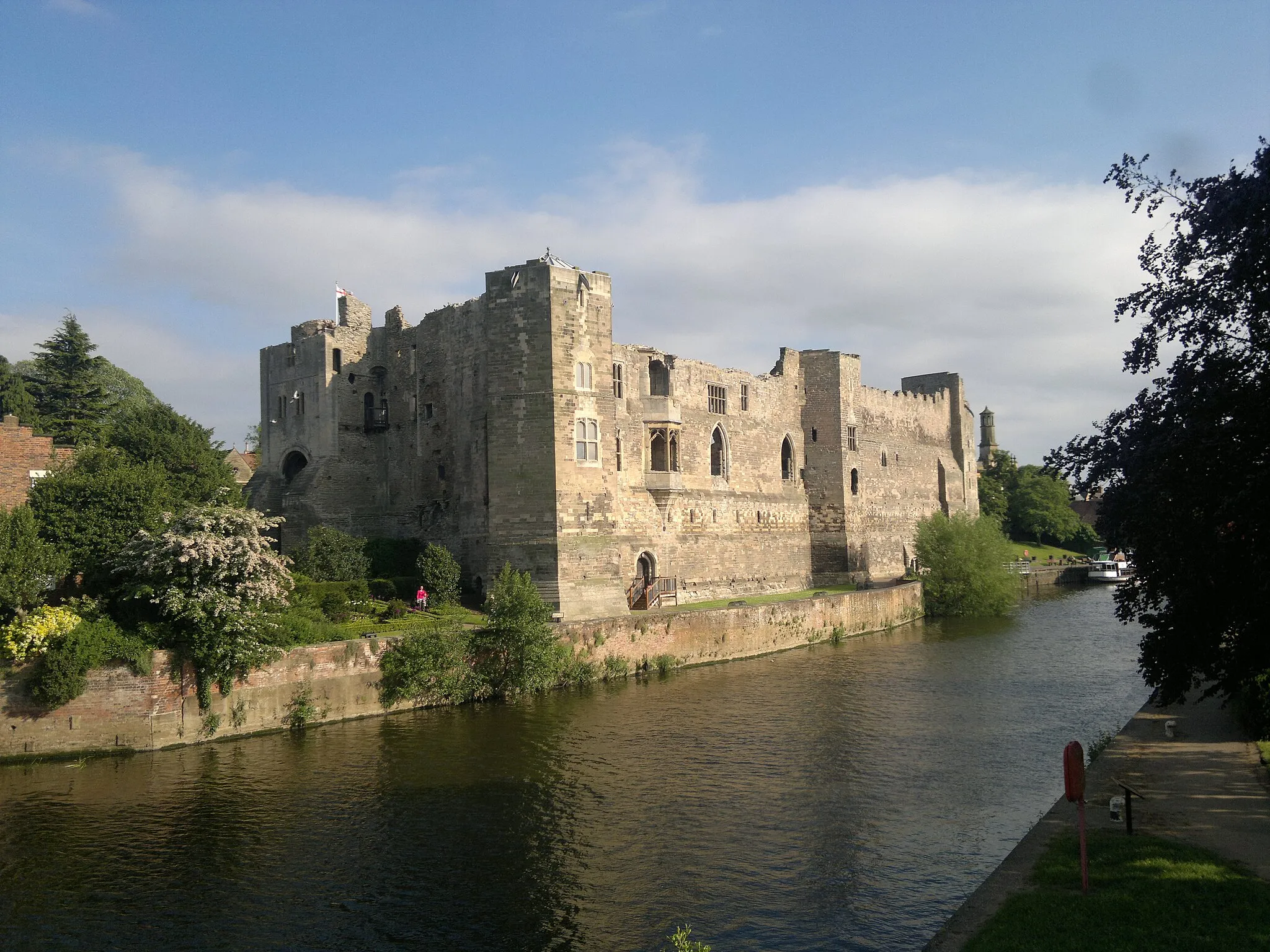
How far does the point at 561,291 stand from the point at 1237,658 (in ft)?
72.3

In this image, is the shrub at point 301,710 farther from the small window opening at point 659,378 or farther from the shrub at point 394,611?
the small window opening at point 659,378

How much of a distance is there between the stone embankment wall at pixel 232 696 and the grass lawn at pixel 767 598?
406cm

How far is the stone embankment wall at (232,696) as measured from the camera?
18000 mm

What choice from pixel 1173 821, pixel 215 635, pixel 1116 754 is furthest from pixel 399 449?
pixel 1173 821

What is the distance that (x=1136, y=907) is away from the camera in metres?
8.70

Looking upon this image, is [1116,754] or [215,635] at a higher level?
[215,635]

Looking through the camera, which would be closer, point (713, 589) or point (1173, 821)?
point (1173, 821)

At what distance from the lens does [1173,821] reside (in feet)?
36.2

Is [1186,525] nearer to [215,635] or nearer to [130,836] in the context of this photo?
[130,836]

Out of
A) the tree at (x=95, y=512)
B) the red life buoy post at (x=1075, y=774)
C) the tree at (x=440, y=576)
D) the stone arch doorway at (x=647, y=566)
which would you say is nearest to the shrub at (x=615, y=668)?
the tree at (x=440, y=576)

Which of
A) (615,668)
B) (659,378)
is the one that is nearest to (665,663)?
(615,668)

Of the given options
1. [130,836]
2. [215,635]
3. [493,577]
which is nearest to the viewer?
[130,836]

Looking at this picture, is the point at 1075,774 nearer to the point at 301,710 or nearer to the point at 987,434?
the point at 301,710

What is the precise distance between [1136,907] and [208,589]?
55.7ft
